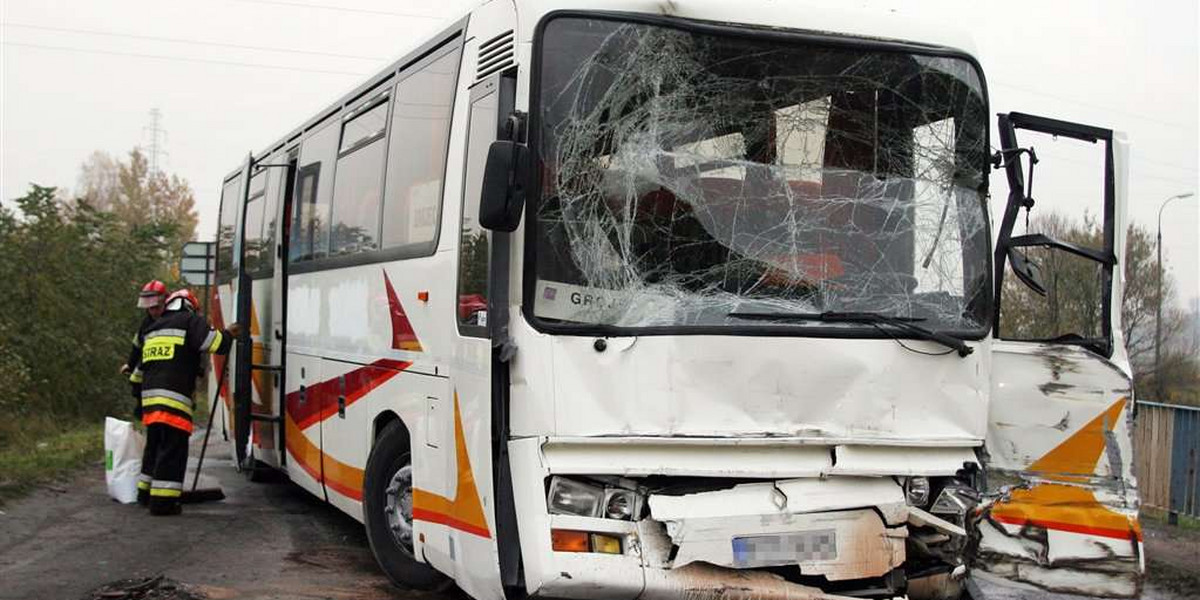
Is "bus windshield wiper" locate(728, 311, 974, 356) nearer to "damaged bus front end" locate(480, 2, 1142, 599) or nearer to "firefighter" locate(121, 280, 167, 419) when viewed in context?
"damaged bus front end" locate(480, 2, 1142, 599)

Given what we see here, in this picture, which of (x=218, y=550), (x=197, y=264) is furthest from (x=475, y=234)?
(x=197, y=264)

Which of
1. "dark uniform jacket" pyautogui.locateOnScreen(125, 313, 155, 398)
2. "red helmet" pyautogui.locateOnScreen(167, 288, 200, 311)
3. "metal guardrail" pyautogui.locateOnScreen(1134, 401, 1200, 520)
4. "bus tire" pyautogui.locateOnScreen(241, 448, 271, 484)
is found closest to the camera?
"red helmet" pyautogui.locateOnScreen(167, 288, 200, 311)

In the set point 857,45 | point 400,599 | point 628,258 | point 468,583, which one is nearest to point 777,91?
point 857,45

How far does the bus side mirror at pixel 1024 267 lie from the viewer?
604cm

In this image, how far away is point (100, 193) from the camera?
76438 mm

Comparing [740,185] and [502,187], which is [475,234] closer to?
[502,187]

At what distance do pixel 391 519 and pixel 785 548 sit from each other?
119 inches

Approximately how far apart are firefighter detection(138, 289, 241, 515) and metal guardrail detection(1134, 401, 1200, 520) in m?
9.30

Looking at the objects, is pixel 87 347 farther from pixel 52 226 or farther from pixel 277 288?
pixel 277 288

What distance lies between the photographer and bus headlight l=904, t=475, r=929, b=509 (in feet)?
18.5

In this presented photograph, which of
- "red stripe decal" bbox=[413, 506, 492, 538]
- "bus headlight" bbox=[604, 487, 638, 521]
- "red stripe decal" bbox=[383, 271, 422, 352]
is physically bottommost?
"red stripe decal" bbox=[413, 506, 492, 538]

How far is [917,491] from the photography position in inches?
223

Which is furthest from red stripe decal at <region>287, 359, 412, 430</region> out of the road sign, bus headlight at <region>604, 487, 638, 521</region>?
the road sign

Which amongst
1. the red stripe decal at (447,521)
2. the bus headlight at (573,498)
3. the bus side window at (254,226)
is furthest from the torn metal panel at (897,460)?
the bus side window at (254,226)
